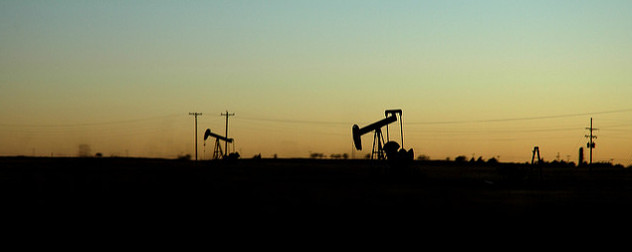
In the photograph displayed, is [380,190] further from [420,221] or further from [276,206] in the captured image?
[420,221]

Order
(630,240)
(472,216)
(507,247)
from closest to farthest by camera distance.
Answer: (507,247), (630,240), (472,216)

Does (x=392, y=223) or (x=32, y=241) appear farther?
(x=392, y=223)

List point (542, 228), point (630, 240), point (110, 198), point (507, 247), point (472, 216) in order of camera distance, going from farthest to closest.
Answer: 1. point (110, 198)
2. point (472, 216)
3. point (542, 228)
4. point (630, 240)
5. point (507, 247)

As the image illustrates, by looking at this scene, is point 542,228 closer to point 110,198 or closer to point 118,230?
point 118,230

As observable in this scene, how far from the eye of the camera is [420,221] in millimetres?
17062

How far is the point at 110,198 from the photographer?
22.5 meters

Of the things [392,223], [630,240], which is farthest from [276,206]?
[630,240]

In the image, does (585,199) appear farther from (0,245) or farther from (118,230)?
(0,245)

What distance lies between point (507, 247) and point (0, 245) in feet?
26.9

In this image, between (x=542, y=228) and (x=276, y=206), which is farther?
(x=276, y=206)

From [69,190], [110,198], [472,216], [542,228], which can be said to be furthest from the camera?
[69,190]

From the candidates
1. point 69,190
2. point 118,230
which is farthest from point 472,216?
point 69,190

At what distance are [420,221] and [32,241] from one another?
291 inches

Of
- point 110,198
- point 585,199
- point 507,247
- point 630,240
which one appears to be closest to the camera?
point 507,247
